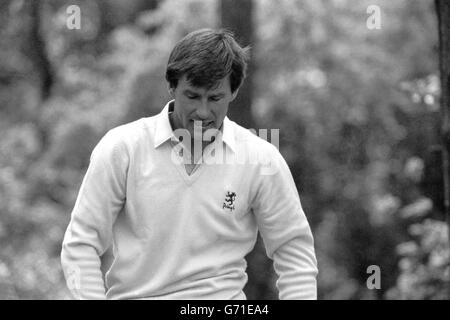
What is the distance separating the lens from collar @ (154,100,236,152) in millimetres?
3309

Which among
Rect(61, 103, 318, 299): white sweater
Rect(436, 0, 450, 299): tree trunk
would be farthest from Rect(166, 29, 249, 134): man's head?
Rect(436, 0, 450, 299): tree trunk

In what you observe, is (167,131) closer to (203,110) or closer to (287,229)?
(203,110)

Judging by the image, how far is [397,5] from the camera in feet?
37.7

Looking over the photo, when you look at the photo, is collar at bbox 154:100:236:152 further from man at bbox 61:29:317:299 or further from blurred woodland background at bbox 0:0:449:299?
blurred woodland background at bbox 0:0:449:299

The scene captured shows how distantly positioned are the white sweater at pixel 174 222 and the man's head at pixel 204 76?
0.16 meters

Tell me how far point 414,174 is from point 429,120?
1742 millimetres

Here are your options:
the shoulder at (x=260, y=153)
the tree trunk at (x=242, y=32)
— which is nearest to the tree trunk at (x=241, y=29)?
the tree trunk at (x=242, y=32)

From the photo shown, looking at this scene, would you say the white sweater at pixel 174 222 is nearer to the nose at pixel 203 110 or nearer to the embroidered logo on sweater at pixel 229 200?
the embroidered logo on sweater at pixel 229 200

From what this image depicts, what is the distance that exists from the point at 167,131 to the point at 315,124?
282 inches

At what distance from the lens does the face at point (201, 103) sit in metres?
3.19

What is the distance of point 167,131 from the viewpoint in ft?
10.9
